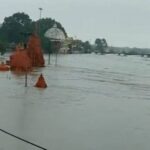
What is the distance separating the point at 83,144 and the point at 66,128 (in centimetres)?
256

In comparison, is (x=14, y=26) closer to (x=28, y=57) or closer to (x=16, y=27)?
(x=16, y=27)

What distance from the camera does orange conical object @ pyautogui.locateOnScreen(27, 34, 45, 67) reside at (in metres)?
57.0

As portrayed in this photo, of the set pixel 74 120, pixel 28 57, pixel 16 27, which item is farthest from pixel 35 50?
pixel 16 27

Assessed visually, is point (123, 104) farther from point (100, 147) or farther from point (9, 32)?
point (9, 32)

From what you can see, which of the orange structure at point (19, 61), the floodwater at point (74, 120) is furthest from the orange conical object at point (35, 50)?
the floodwater at point (74, 120)

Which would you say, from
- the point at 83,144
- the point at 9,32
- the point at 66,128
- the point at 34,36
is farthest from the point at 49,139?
the point at 9,32

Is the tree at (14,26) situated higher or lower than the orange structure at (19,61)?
higher

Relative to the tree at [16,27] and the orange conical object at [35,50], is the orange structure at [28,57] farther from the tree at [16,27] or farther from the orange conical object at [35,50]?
the tree at [16,27]

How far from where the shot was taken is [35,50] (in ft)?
189

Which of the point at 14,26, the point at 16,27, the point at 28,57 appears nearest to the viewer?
the point at 28,57

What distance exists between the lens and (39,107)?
22875 mm

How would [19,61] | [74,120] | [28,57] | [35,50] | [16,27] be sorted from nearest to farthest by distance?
[74,120] < [19,61] < [28,57] < [35,50] < [16,27]

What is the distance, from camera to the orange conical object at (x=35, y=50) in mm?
56963

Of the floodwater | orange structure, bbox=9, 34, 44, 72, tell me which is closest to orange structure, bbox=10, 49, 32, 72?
orange structure, bbox=9, 34, 44, 72
